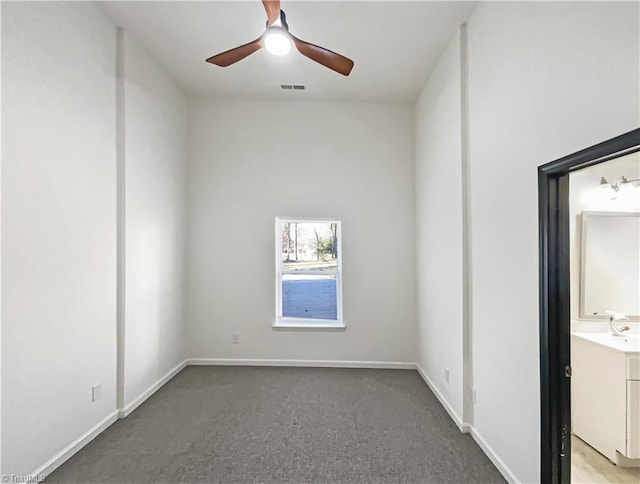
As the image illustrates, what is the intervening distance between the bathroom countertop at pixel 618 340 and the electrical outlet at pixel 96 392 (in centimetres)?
332

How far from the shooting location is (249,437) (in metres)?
2.54

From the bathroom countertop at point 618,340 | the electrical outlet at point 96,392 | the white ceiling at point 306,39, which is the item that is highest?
the white ceiling at point 306,39

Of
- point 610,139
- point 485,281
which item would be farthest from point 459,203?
point 610,139

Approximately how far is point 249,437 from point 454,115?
3057 millimetres

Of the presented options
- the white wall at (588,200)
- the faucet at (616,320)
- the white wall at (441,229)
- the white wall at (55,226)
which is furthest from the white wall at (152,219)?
the faucet at (616,320)

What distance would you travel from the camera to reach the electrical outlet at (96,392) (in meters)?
2.49

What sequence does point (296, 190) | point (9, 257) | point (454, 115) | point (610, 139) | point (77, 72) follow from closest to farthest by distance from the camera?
point (610, 139) < point (9, 257) < point (77, 72) < point (454, 115) < point (296, 190)

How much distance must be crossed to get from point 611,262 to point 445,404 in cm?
187

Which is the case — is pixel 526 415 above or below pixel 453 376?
above

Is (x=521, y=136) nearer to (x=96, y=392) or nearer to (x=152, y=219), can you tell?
(x=152, y=219)

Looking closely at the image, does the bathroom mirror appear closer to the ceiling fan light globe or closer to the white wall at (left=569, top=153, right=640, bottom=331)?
the white wall at (left=569, top=153, right=640, bottom=331)

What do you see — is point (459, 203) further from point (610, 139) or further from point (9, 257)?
point (9, 257)

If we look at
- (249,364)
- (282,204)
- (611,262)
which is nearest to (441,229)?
(611,262)

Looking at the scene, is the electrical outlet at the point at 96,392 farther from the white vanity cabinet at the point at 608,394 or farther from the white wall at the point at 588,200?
the white wall at the point at 588,200
